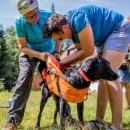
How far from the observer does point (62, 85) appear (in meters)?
4.97

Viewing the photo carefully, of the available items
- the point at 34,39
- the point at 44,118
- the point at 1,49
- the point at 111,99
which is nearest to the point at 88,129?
the point at 111,99

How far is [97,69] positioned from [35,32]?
5.29 feet

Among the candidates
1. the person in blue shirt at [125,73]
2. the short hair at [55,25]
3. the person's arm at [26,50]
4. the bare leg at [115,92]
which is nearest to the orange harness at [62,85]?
the bare leg at [115,92]

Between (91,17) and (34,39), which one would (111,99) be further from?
(34,39)

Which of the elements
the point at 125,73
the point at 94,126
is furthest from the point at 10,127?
the point at 125,73

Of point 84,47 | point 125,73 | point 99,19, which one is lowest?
point 125,73

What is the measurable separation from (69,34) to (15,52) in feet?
205

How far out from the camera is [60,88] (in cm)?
505

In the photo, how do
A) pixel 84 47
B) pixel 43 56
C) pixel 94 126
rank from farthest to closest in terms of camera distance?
pixel 43 56
pixel 94 126
pixel 84 47

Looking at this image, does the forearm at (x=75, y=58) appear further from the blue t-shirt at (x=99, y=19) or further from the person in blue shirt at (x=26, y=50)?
the person in blue shirt at (x=26, y=50)

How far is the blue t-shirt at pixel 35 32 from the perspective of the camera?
19.6 feet

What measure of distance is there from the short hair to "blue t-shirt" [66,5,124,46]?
108mm

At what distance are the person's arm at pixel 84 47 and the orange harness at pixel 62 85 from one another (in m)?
0.17

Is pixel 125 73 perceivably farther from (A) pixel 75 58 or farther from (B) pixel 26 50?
(A) pixel 75 58
